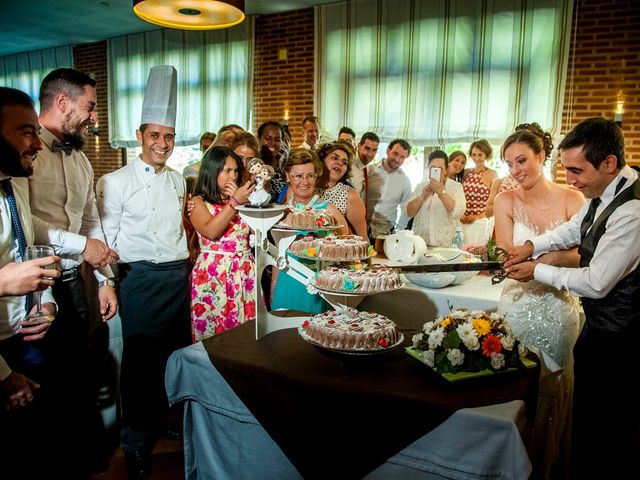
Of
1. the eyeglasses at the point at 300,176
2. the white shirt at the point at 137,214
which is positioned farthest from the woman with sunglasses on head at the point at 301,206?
the white shirt at the point at 137,214

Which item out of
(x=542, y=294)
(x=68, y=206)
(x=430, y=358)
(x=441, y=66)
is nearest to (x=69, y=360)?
(x=68, y=206)

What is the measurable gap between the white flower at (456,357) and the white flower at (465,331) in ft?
0.15

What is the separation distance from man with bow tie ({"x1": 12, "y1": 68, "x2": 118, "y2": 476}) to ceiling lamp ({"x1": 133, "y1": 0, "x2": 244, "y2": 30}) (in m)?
0.64

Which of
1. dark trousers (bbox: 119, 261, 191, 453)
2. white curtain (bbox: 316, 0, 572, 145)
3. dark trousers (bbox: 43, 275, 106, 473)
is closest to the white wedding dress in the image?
dark trousers (bbox: 119, 261, 191, 453)

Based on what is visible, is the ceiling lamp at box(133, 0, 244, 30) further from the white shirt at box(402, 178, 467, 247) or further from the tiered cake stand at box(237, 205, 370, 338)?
the white shirt at box(402, 178, 467, 247)

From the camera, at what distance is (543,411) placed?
6.79 ft

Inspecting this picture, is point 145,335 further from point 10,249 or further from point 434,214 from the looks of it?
point 434,214

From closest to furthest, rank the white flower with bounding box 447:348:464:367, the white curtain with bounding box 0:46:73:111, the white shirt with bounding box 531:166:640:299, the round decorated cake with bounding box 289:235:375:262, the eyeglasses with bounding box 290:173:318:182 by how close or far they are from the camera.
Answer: the white flower with bounding box 447:348:464:367, the white shirt with bounding box 531:166:640:299, the round decorated cake with bounding box 289:235:375:262, the eyeglasses with bounding box 290:173:318:182, the white curtain with bounding box 0:46:73:111

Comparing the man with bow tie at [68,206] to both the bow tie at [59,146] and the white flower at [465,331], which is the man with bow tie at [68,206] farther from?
the white flower at [465,331]

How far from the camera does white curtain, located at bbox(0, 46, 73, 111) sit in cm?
919

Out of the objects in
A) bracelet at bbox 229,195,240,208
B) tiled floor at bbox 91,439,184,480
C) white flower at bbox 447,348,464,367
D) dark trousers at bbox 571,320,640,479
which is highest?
bracelet at bbox 229,195,240,208

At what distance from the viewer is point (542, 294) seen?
2236 mm

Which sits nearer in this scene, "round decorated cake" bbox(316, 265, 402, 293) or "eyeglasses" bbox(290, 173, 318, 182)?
"round decorated cake" bbox(316, 265, 402, 293)

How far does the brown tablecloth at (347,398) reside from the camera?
4.58ft
